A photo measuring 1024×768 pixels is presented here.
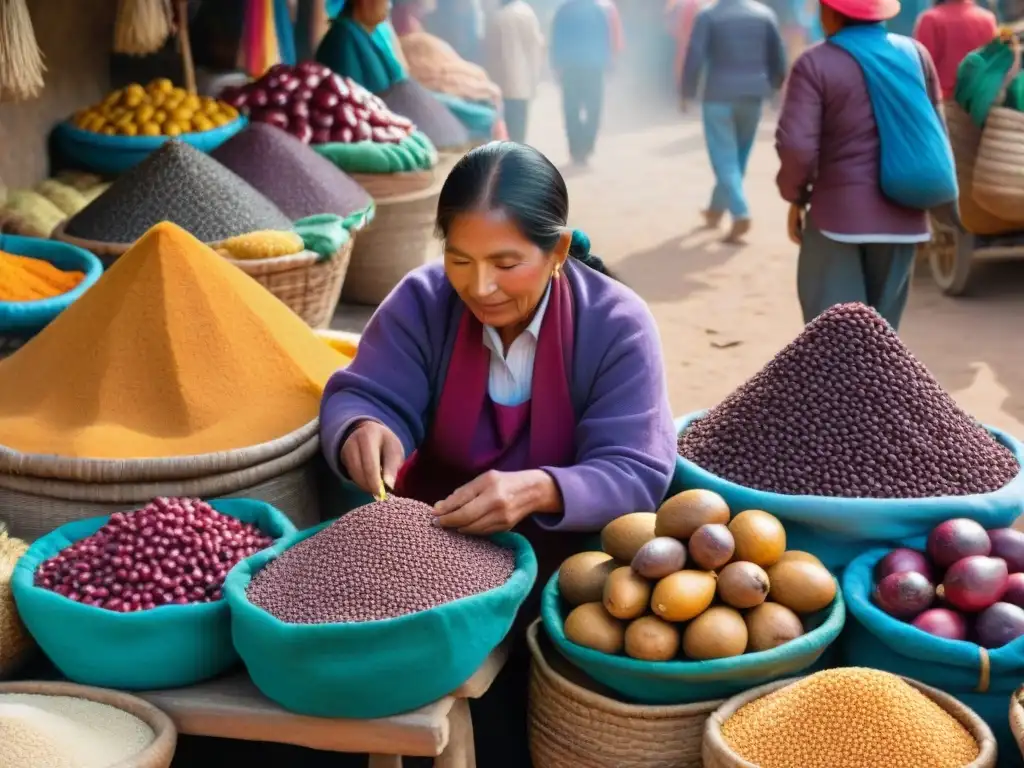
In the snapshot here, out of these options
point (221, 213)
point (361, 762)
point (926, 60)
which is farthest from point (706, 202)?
point (361, 762)

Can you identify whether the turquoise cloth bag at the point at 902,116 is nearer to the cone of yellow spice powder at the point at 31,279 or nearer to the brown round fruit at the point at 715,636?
the cone of yellow spice powder at the point at 31,279

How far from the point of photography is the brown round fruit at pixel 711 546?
67.8 inches

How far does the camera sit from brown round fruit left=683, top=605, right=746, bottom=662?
1.67 meters

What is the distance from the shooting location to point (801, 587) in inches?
68.9

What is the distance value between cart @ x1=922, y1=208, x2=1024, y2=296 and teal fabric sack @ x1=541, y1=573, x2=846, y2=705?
13.9ft

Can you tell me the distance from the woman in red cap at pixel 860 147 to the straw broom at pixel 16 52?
2.09 metres

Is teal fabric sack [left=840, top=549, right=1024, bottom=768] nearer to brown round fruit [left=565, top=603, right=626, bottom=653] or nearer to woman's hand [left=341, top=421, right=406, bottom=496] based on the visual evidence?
brown round fruit [left=565, top=603, right=626, bottom=653]

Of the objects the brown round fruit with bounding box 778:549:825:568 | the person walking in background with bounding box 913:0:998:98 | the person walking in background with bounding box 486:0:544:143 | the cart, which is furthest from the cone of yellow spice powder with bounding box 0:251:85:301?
the person walking in background with bounding box 486:0:544:143

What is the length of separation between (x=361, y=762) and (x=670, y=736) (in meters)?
0.78

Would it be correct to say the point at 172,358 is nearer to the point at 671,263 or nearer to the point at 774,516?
the point at 774,516

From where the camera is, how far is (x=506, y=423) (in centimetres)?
199

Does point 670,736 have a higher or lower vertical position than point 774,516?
lower

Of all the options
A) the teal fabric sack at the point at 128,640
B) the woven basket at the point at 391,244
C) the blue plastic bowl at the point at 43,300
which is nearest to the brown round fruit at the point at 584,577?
the teal fabric sack at the point at 128,640

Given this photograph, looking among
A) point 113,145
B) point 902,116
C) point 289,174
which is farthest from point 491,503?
point 113,145
